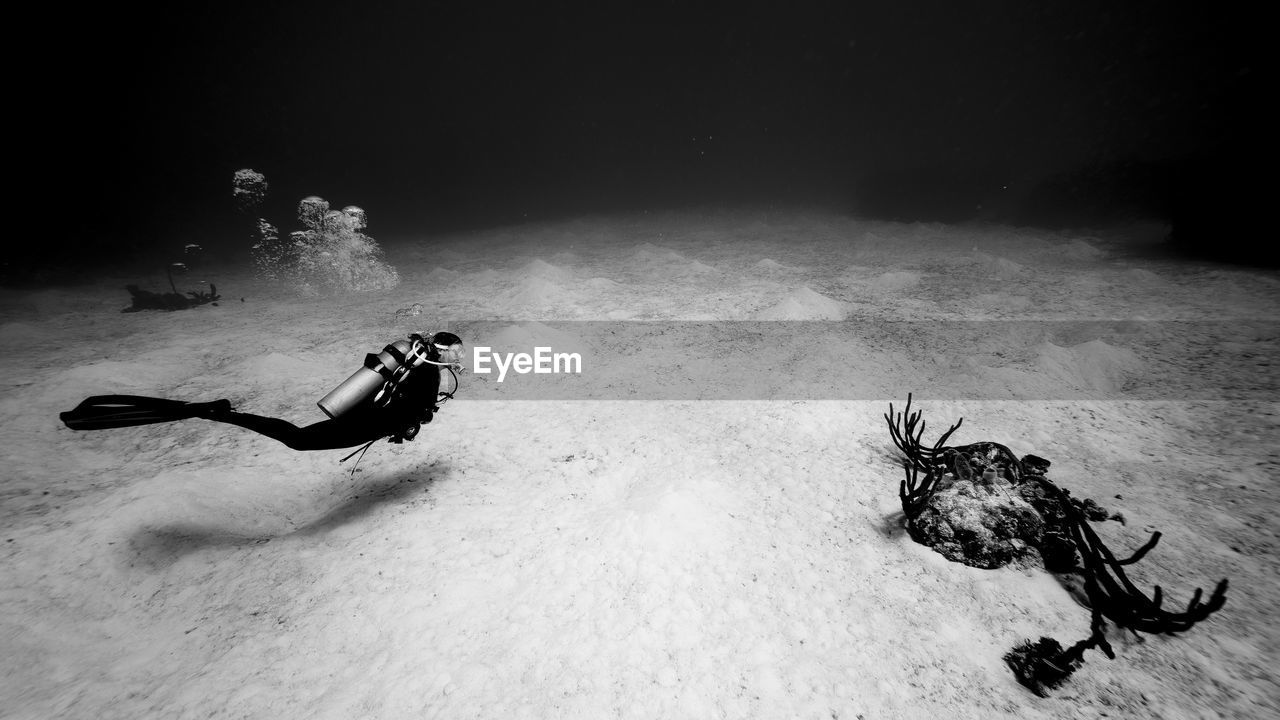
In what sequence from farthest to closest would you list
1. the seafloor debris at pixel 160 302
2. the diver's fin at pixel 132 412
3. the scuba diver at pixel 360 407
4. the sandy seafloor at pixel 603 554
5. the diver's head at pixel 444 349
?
the seafloor debris at pixel 160 302 < the diver's head at pixel 444 349 < the scuba diver at pixel 360 407 < the diver's fin at pixel 132 412 < the sandy seafloor at pixel 603 554

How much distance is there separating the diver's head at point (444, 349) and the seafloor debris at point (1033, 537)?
12.7ft

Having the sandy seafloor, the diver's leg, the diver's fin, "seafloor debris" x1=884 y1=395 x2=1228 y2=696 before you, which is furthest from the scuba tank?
"seafloor debris" x1=884 y1=395 x2=1228 y2=696

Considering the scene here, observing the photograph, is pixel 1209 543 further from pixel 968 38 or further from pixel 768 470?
pixel 968 38

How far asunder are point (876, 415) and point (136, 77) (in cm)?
6821

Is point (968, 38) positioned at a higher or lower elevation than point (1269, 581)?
higher

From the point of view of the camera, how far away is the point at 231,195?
114ft

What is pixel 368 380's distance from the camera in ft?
11.5

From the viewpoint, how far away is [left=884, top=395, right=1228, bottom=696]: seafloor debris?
247 centimetres

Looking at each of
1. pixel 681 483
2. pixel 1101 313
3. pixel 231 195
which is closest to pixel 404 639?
pixel 681 483

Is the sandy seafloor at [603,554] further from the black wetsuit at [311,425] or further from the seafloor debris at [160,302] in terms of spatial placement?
the seafloor debris at [160,302]

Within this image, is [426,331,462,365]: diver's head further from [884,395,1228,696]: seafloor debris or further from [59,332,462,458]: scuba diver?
[884,395,1228,696]: seafloor debris

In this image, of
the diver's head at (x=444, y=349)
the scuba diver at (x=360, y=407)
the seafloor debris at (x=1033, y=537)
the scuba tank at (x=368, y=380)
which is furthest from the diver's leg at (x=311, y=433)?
the seafloor debris at (x=1033, y=537)

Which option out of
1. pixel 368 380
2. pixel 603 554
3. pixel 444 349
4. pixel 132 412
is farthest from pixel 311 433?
pixel 603 554

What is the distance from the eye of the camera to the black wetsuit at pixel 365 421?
3301 mm
